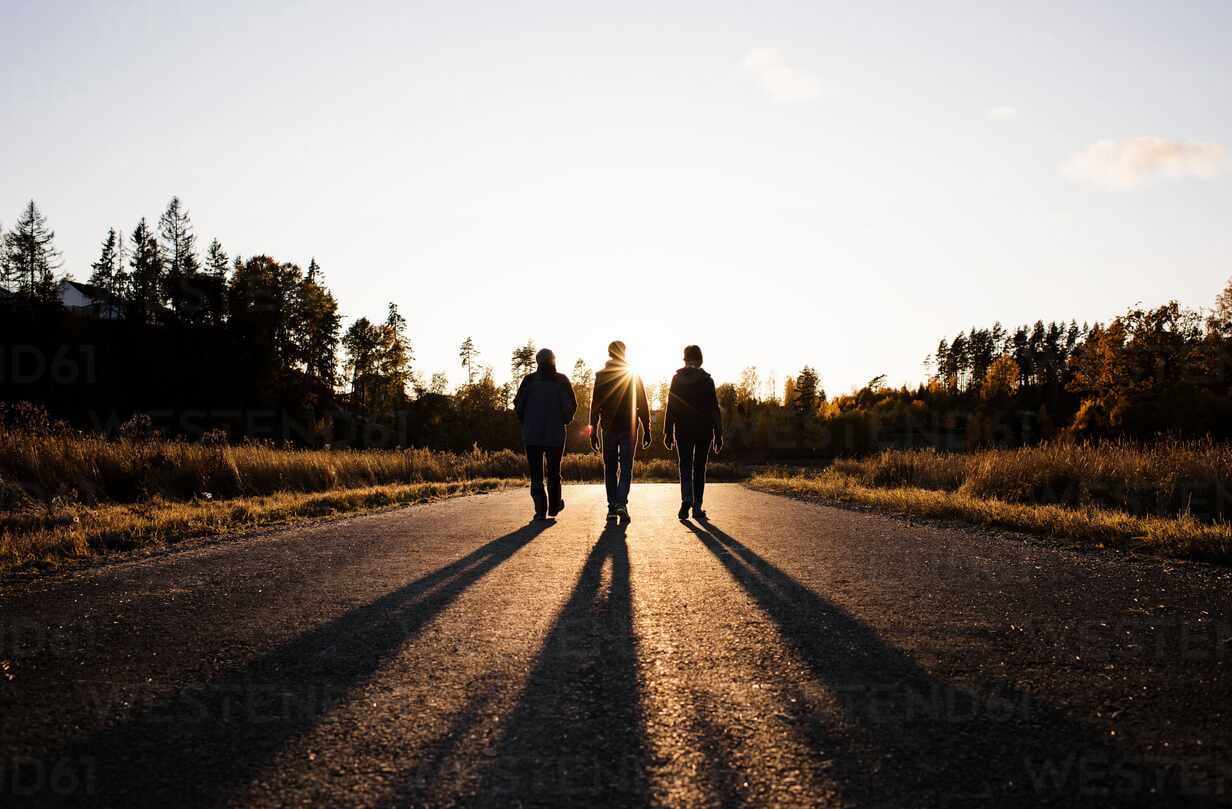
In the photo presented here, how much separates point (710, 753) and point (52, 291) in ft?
301

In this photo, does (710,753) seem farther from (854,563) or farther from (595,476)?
(595,476)

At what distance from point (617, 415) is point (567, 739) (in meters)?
8.25

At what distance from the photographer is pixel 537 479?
10.7 meters

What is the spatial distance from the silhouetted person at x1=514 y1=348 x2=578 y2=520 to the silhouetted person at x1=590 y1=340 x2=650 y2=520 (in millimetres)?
460

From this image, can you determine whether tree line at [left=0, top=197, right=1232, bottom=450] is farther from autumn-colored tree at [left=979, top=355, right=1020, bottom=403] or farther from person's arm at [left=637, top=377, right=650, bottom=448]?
person's arm at [left=637, top=377, right=650, bottom=448]

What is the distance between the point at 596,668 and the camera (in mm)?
3596

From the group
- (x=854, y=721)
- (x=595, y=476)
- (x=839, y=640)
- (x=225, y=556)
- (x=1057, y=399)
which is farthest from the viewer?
(x=1057, y=399)

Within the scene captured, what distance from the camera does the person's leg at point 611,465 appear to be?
10539mm

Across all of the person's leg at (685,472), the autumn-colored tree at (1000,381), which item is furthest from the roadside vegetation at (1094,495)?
the autumn-colored tree at (1000,381)

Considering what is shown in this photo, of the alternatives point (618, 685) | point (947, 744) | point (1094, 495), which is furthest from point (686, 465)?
point (947, 744)

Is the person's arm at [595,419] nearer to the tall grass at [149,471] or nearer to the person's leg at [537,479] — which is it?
the person's leg at [537,479]

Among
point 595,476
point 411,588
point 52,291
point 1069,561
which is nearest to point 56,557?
point 411,588

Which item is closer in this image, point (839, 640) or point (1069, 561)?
point (839, 640)

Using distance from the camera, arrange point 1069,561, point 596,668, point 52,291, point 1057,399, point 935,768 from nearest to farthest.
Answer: point 935,768
point 596,668
point 1069,561
point 52,291
point 1057,399
